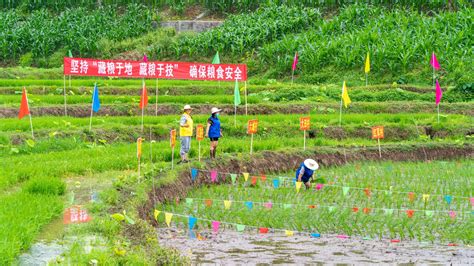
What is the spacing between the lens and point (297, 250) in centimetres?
1091

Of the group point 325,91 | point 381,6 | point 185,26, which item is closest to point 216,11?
point 185,26

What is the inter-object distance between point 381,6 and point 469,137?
15237mm

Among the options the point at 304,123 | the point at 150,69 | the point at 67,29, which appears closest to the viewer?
the point at 304,123

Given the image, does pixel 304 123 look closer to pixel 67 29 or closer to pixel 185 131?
pixel 185 131

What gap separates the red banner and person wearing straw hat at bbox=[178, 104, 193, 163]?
18.9 ft

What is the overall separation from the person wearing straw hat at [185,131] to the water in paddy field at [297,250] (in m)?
3.51

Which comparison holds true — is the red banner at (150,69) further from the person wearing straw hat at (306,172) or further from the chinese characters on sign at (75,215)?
the chinese characters on sign at (75,215)

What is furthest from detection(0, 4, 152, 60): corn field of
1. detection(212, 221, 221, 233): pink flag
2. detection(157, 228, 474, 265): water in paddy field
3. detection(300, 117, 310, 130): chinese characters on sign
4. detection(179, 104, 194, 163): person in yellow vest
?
detection(157, 228, 474, 265): water in paddy field

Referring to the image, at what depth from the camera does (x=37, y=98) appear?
21594 millimetres

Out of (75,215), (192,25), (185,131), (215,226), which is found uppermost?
(192,25)

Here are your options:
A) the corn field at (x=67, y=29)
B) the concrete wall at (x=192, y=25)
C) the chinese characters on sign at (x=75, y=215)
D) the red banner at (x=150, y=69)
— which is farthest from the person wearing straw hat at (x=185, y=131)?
the concrete wall at (x=192, y=25)

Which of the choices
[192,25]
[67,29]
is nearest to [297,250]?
[192,25]

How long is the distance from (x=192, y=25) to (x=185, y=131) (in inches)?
811

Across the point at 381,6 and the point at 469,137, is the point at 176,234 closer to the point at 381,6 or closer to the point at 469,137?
the point at 469,137
